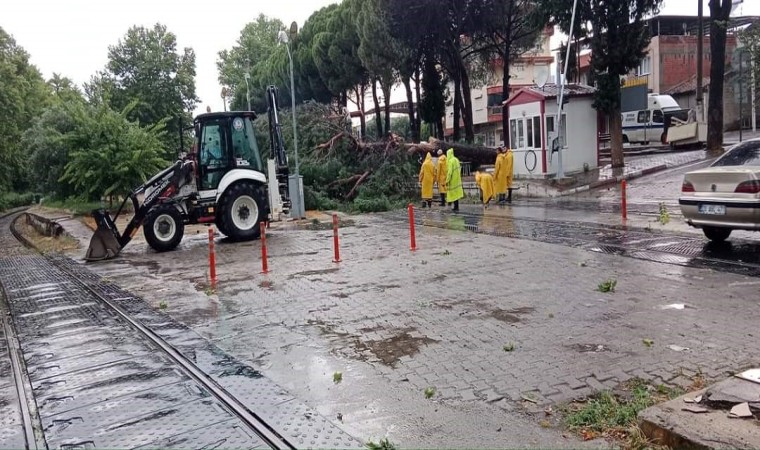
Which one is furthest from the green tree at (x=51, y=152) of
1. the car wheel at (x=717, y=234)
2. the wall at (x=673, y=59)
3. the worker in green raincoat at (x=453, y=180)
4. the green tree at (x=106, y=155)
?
the wall at (x=673, y=59)

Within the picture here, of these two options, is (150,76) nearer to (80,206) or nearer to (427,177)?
(80,206)

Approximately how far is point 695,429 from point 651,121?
35.0 meters

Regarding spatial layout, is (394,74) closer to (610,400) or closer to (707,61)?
(707,61)

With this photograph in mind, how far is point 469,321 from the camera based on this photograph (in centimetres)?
722

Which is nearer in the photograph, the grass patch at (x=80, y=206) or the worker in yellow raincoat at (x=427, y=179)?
the worker in yellow raincoat at (x=427, y=179)

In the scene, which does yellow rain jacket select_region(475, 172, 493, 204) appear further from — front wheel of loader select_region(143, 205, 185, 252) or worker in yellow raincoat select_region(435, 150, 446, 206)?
front wheel of loader select_region(143, 205, 185, 252)

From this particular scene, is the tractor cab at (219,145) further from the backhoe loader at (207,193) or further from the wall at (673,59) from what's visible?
the wall at (673,59)

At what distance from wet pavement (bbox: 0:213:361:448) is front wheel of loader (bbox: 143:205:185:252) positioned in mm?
6036

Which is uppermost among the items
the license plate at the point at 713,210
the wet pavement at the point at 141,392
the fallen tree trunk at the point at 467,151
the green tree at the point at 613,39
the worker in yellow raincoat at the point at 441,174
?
the green tree at the point at 613,39

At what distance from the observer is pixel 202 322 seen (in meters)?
8.09

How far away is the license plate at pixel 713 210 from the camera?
991 cm

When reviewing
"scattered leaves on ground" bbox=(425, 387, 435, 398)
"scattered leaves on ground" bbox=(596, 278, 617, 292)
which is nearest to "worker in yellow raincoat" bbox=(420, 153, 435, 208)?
"scattered leaves on ground" bbox=(596, 278, 617, 292)

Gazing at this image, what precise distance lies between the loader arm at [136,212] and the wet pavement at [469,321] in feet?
4.64

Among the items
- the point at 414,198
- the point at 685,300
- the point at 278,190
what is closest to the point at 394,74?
the point at 414,198
